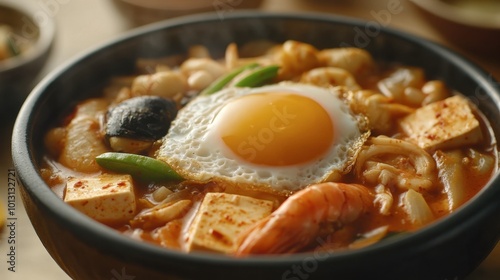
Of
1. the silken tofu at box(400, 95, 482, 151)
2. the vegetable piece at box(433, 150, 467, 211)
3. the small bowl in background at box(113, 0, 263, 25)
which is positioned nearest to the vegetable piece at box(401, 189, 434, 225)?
the vegetable piece at box(433, 150, 467, 211)

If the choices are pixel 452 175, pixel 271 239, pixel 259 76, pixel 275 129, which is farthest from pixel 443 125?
pixel 271 239

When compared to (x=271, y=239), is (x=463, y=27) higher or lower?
higher

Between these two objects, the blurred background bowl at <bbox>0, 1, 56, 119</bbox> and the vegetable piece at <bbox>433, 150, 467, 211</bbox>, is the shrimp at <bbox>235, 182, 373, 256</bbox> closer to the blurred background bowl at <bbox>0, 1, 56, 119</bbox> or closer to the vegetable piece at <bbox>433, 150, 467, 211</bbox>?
the vegetable piece at <bbox>433, 150, 467, 211</bbox>

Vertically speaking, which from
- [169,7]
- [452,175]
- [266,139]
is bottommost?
[452,175]

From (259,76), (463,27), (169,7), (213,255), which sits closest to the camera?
(213,255)

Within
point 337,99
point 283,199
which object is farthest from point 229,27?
point 283,199

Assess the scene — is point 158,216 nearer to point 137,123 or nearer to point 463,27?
point 137,123

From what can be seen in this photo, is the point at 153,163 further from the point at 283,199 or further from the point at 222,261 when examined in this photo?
the point at 222,261
